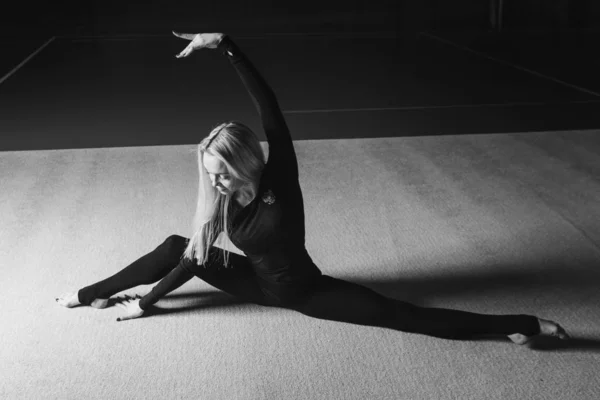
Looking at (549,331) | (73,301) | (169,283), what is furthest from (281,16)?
(549,331)

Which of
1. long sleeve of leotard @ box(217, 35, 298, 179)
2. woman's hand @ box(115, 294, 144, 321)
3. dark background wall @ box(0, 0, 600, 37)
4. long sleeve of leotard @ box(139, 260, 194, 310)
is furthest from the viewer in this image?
dark background wall @ box(0, 0, 600, 37)

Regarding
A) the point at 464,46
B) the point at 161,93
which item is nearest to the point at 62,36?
the point at 161,93

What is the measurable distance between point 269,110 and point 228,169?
0.94 feet

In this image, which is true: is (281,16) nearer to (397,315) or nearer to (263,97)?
(263,97)

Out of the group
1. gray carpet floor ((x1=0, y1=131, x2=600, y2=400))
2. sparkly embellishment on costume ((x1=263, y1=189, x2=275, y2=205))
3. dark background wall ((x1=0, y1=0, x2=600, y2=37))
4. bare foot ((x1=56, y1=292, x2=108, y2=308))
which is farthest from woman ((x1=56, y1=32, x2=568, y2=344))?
dark background wall ((x1=0, y1=0, x2=600, y2=37))

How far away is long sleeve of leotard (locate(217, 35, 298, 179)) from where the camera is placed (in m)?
2.71

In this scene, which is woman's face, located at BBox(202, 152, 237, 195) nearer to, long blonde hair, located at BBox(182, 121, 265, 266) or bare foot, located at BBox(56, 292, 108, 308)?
long blonde hair, located at BBox(182, 121, 265, 266)

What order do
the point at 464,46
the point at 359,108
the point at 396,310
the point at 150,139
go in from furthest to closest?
1. the point at 464,46
2. the point at 359,108
3. the point at 150,139
4. the point at 396,310

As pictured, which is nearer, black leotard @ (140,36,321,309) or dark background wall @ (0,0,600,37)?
black leotard @ (140,36,321,309)

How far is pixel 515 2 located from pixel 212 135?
41.8 ft

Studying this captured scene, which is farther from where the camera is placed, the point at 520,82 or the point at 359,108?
the point at 520,82

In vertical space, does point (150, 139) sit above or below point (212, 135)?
below

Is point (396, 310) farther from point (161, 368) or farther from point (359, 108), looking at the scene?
point (359, 108)

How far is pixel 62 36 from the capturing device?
13.5m
